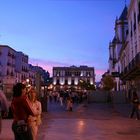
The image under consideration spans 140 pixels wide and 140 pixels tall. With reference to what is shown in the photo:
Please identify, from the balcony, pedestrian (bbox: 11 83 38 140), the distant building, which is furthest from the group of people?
the distant building

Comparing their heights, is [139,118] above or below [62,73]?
below

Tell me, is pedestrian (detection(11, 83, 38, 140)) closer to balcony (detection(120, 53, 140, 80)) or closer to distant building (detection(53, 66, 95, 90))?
balcony (detection(120, 53, 140, 80))

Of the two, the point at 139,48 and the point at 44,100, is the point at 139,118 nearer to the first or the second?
the point at 44,100

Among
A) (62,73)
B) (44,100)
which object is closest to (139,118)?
(44,100)

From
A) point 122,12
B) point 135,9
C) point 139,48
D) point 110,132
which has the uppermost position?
point 122,12

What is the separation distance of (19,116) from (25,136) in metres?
0.38

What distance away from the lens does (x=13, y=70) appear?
11294cm

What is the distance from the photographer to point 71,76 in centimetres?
17588

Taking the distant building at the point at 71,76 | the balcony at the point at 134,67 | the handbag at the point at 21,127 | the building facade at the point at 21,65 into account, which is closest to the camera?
the handbag at the point at 21,127

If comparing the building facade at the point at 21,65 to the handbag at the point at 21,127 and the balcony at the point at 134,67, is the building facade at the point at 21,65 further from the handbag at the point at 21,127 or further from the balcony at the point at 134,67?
the handbag at the point at 21,127

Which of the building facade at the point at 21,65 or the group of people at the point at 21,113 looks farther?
the building facade at the point at 21,65

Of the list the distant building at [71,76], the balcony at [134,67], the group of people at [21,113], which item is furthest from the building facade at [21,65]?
the group of people at [21,113]

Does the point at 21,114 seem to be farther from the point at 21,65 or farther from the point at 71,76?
the point at 71,76

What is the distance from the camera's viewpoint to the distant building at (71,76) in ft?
570
